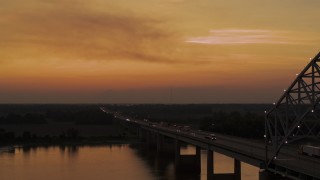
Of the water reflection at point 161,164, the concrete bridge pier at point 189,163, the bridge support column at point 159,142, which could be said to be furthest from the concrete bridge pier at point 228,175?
the bridge support column at point 159,142

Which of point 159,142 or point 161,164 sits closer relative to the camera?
point 161,164

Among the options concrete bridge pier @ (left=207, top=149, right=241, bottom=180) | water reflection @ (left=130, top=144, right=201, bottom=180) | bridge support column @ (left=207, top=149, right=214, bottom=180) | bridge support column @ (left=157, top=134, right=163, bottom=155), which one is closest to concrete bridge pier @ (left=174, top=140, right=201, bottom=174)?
water reflection @ (left=130, top=144, right=201, bottom=180)

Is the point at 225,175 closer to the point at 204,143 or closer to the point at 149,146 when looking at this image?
the point at 204,143

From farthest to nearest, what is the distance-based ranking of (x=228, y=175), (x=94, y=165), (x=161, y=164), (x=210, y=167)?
(x=161, y=164) < (x=94, y=165) < (x=210, y=167) < (x=228, y=175)

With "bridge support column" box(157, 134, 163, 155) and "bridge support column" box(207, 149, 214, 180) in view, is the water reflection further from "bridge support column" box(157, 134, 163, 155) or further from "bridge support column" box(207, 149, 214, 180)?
"bridge support column" box(207, 149, 214, 180)

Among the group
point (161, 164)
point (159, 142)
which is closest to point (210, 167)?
point (161, 164)

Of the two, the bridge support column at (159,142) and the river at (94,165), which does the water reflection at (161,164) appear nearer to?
the river at (94,165)

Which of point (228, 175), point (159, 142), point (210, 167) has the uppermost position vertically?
point (159, 142)

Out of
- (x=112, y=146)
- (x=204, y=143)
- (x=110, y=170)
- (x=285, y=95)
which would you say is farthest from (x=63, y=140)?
(x=285, y=95)

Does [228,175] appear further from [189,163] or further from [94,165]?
[94,165]

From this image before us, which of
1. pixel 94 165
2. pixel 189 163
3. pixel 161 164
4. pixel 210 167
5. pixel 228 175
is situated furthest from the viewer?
pixel 161 164
